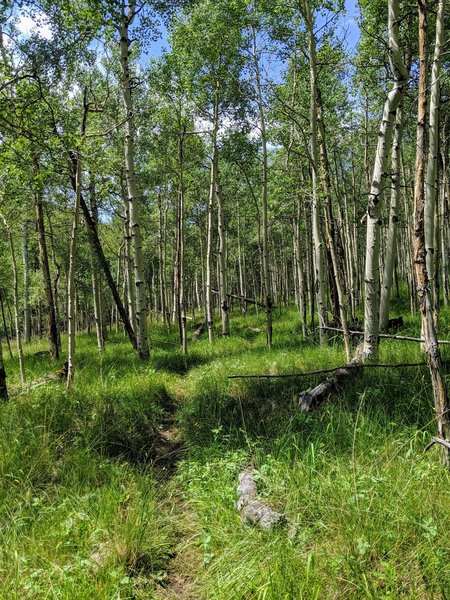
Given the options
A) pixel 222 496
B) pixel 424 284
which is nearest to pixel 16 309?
pixel 222 496

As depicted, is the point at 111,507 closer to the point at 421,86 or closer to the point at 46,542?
the point at 46,542

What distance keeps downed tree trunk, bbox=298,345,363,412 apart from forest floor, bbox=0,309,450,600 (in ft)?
0.48

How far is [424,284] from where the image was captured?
2811mm

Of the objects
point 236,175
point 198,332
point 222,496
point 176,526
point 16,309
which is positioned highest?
point 236,175

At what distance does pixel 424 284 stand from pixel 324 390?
242 cm

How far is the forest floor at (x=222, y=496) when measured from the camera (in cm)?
219

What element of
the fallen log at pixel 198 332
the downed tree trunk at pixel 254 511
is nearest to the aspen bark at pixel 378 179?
the downed tree trunk at pixel 254 511

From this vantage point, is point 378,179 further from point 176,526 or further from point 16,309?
point 16,309

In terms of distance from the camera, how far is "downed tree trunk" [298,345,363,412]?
469 cm

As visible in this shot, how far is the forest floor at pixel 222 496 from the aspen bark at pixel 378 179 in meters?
0.69

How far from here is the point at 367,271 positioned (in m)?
5.40

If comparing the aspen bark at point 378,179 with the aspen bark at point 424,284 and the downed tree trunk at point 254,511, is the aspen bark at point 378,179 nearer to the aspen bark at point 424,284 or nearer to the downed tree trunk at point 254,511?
the aspen bark at point 424,284

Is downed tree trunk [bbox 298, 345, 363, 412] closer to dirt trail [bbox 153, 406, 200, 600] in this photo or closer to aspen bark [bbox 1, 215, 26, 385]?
dirt trail [bbox 153, 406, 200, 600]

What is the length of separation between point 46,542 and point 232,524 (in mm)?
1328
